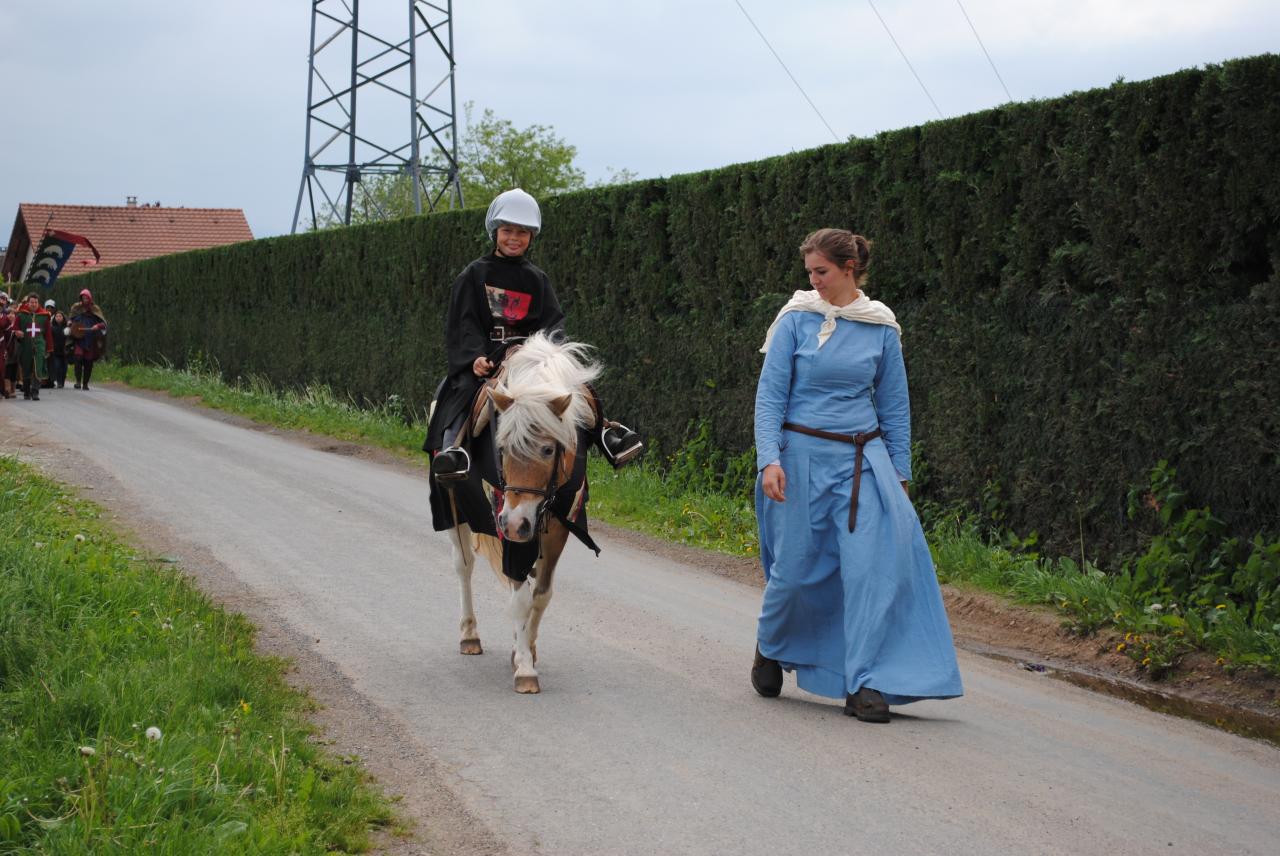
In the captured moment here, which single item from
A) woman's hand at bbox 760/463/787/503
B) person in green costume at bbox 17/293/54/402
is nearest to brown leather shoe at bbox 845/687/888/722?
woman's hand at bbox 760/463/787/503

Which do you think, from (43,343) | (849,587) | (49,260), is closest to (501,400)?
(849,587)

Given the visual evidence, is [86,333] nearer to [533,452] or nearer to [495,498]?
[495,498]

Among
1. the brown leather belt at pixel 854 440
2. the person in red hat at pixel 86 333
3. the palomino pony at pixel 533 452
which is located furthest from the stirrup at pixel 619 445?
the person in red hat at pixel 86 333

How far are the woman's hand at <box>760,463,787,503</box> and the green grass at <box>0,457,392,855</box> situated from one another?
2.24 metres

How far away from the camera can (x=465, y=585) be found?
7488 millimetres

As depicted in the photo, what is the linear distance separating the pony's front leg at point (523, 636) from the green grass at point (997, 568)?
140 inches

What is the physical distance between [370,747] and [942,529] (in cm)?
606

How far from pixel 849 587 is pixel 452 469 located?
6.48ft

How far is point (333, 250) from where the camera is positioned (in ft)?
82.7

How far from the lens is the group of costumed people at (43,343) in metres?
26.2

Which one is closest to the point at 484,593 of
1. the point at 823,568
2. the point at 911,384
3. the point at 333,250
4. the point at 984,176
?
the point at 823,568

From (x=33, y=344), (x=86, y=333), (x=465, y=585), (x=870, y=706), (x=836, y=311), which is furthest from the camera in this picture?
(x=86, y=333)

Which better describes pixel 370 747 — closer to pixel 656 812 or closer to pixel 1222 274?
pixel 656 812

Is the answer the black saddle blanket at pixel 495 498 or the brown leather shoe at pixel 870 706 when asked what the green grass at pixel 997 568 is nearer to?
the brown leather shoe at pixel 870 706
